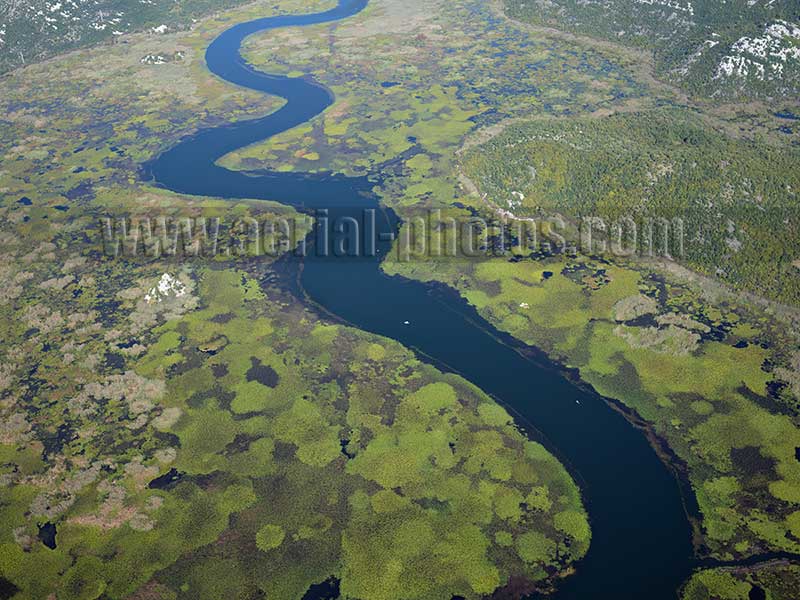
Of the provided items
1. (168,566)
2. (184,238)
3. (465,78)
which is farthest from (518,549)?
(465,78)

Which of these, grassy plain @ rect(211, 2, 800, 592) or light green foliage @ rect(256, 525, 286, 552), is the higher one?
grassy plain @ rect(211, 2, 800, 592)

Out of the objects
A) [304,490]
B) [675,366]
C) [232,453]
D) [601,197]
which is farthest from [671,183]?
[232,453]

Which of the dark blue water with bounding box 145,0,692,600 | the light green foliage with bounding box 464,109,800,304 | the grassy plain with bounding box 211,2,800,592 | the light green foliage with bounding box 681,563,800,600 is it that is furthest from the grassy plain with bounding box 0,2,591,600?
the light green foliage with bounding box 464,109,800,304

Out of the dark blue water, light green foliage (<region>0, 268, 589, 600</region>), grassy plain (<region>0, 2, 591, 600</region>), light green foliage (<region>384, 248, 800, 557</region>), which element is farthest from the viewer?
light green foliage (<region>384, 248, 800, 557</region>)

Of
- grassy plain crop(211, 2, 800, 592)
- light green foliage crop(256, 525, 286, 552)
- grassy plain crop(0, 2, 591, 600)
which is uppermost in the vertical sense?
grassy plain crop(211, 2, 800, 592)

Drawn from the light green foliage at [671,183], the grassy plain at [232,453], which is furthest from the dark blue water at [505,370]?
the light green foliage at [671,183]

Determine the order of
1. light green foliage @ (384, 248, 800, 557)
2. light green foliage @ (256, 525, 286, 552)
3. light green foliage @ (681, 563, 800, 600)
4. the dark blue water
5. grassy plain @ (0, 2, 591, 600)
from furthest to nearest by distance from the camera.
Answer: light green foliage @ (384, 248, 800, 557) < light green foliage @ (256, 525, 286, 552) < the dark blue water < grassy plain @ (0, 2, 591, 600) < light green foliage @ (681, 563, 800, 600)

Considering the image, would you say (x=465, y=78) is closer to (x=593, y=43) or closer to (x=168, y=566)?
(x=593, y=43)

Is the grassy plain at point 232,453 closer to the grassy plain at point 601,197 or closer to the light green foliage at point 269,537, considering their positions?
the light green foliage at point 269,537

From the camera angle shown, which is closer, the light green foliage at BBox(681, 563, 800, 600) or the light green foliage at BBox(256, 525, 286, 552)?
the light green foliage at BBox(681, 563, 800, 600)

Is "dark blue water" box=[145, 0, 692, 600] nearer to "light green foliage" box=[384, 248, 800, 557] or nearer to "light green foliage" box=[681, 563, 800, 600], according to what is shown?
"light green foliage" box=[681, 563, 800, 600]
